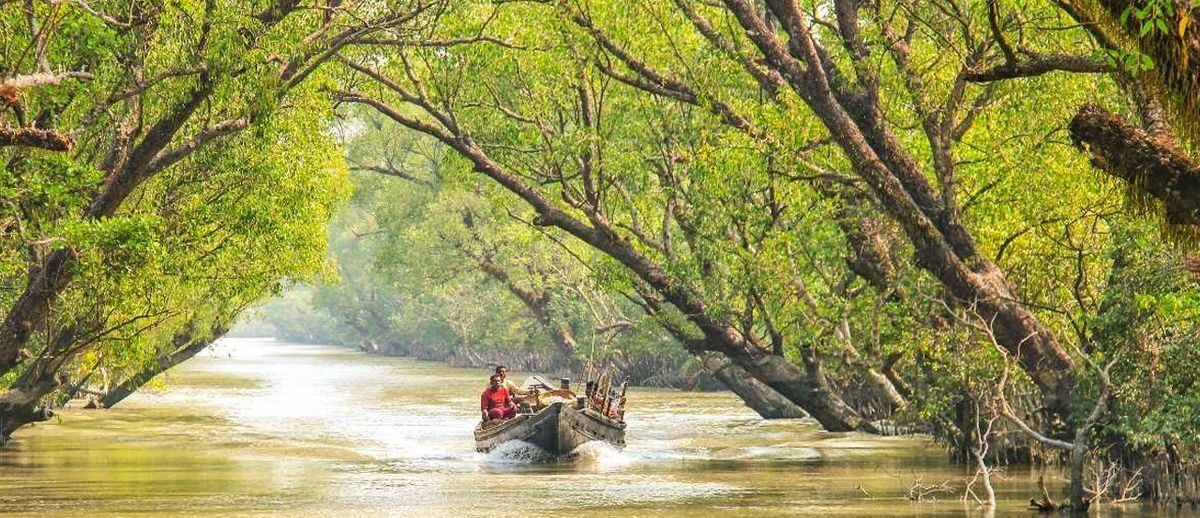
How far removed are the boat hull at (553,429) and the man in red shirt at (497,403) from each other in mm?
751

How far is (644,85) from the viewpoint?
26.8 metres

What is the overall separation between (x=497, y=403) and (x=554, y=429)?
80.2 inches

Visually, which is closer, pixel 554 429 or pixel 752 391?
pixel 554 429

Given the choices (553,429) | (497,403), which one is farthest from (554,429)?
(497,403)

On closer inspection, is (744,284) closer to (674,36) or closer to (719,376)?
(674,36)

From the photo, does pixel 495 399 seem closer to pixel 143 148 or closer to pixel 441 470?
pixel 441 470

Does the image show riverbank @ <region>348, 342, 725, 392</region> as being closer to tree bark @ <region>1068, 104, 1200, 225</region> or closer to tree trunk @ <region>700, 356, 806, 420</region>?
tree trunk @ <region>700, 356, 806, 420</region>

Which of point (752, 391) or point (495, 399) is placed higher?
point (752, 391)

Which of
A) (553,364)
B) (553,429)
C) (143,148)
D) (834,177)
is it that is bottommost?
(553,429)

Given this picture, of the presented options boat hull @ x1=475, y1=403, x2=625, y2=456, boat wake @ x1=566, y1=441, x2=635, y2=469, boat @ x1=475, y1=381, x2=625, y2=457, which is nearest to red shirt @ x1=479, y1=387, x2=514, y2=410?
boat @ x1=475, y1=381, x2=625, y2=457

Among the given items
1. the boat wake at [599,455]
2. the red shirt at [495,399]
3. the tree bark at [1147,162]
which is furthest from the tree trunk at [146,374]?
the tree bark at [1147,162]

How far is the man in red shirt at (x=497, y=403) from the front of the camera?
2927 centimetres

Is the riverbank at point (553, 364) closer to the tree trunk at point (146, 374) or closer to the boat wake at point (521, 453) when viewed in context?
the tree trunk at point (146, 374)

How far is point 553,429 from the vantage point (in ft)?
91.5
